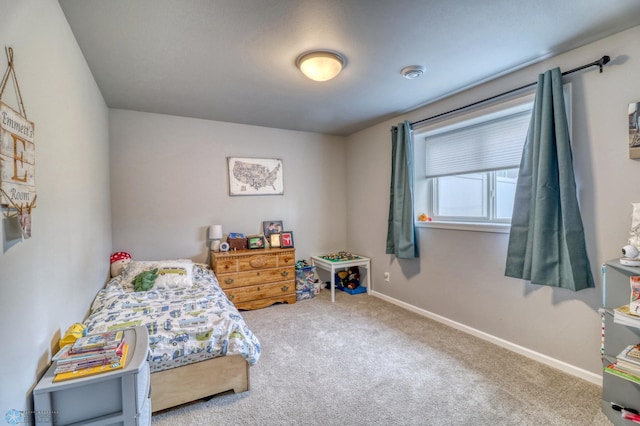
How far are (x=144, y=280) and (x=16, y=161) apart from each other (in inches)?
74.3

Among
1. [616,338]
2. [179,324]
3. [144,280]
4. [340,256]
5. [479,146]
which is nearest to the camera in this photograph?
[616,338]

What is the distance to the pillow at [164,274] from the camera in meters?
2.77

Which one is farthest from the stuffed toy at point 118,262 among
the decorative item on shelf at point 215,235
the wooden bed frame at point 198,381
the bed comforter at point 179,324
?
the wooden bed frame at point 198,381

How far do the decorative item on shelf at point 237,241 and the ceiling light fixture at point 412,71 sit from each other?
8.53 feet

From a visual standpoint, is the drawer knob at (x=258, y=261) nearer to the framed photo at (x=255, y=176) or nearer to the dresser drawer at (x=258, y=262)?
the dresser drawer at (x=258, y=262)

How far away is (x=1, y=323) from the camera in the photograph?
36.8 inches

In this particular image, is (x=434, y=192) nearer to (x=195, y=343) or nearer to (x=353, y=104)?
(x=353, y=104)

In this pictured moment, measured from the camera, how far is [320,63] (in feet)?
6.93

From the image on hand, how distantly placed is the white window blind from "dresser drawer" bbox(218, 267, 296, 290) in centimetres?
213

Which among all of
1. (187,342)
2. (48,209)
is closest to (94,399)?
(187,342)

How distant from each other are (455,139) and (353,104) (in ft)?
3.73

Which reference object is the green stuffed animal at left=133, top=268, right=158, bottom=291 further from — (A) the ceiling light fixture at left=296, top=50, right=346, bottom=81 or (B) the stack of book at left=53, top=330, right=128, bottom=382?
(A) the ceiling light fixture at left=296, top=50, right=346, bottom=81

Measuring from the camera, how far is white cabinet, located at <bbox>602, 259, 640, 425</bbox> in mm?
1629

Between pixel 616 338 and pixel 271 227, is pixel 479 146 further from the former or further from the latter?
pixel 271 227
